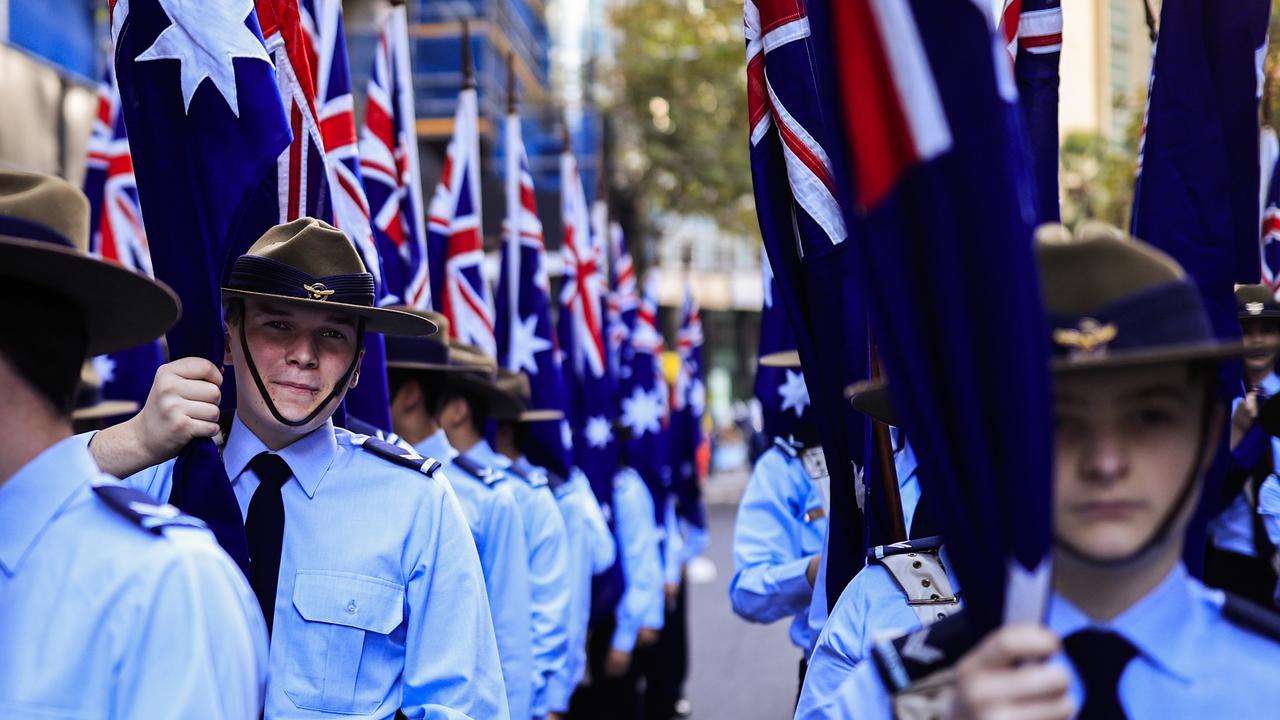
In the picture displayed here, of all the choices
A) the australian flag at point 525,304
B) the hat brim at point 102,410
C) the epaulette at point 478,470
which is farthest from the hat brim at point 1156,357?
the australian flag at point 525,304

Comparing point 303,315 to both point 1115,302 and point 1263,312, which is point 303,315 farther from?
Answer: point 1263,312

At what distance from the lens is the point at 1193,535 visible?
355 centimetres

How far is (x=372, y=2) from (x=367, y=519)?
806 inches

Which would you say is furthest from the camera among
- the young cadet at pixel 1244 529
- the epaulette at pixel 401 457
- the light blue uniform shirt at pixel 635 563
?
Answer: the light blue uniform shirt at pixel 635 563

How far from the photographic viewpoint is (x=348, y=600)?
349 centimetres

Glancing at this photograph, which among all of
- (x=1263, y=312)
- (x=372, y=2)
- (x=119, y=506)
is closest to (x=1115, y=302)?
(x=119, y=506)

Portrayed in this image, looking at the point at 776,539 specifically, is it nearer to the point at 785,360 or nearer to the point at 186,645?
the point at 785,360

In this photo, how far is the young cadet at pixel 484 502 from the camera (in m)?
5.70

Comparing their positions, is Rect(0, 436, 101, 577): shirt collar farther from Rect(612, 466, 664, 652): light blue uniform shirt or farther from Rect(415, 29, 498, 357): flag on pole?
Rect(612, 466, 664, 652): light blue uniform shirt

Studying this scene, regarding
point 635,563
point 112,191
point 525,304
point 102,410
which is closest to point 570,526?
point 635,563

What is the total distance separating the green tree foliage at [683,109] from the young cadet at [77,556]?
2197 cm

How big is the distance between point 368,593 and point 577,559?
15.6ft

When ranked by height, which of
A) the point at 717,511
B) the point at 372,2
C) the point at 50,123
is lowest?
the point at 717,511

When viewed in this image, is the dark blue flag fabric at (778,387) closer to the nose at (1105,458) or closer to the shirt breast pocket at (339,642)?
the shirt breast pocket at (339,642)
